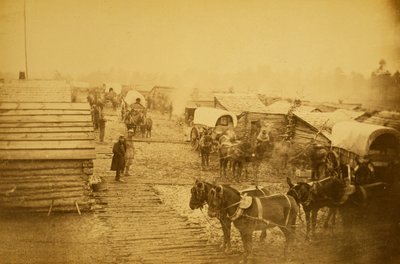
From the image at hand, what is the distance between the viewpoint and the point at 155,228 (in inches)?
187

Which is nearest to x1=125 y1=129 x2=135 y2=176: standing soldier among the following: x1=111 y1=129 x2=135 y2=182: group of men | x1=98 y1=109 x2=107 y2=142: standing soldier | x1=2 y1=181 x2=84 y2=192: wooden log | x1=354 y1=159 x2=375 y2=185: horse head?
x1=111 y1=129 x2=135 y2=182: group of men

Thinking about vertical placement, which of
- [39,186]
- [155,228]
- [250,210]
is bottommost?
[155,228]

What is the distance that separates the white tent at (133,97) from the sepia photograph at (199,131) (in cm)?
2

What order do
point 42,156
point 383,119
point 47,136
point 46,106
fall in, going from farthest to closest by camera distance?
1. point 383,119
2. point 46,106
3. point 47,136
4. point 42,156

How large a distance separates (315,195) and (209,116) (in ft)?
5.42

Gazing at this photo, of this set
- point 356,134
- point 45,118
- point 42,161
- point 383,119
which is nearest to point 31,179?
point 42,161

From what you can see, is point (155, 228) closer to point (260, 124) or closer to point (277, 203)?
point (277, 203)

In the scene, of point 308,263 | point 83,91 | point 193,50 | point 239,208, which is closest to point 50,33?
point 83,91

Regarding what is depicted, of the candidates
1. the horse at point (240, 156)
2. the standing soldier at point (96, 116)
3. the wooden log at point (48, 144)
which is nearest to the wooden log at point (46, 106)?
the standing soldier at point (96, 116)

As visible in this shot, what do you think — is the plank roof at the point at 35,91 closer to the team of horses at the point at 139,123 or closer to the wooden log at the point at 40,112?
the wooden log at the point at 40,112

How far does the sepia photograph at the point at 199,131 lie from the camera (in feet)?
15.3

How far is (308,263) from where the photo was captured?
16.8ft

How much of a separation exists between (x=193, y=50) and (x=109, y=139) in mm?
1485

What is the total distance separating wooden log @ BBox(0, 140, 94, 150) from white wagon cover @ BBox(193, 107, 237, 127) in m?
1.35
